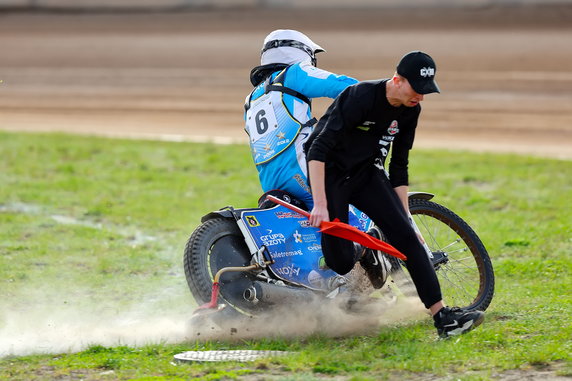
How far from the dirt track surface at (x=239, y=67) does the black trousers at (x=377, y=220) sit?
9951 millimetres

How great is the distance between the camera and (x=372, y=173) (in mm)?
6215

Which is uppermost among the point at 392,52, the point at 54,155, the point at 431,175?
the point at 392,52

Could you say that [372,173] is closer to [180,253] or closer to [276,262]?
[276,262]

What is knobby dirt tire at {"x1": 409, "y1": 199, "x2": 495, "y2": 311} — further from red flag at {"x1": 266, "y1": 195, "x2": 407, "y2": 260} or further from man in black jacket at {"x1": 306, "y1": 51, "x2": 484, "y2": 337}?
red flag at {"x1": 266, "y1": 195, "x2": 407, "y2": 260}

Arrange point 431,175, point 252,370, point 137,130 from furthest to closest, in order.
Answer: point 137,130 → point 431,175 → point 252,370

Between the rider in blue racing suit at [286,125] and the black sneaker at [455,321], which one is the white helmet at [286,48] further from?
the black sneaker at [455,321]

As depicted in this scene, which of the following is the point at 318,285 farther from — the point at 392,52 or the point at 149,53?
the point at 149,53

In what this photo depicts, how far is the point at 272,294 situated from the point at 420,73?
6.01ft

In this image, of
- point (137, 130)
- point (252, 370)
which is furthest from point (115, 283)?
point (137, 130)

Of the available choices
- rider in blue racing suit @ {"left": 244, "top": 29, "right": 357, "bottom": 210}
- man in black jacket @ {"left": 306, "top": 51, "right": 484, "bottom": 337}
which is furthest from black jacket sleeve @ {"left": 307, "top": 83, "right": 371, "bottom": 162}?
rider in blue racing suit @ {"left": 244, "top": 29, "right": 357, "bottom": 210}

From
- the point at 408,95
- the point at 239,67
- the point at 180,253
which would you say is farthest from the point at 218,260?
the point at 239,67

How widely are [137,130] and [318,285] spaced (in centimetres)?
1389

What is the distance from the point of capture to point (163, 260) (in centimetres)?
902

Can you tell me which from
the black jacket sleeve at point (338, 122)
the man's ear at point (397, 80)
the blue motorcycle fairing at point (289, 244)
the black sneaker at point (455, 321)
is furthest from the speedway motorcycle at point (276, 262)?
the man's ear at point (397, 80)
